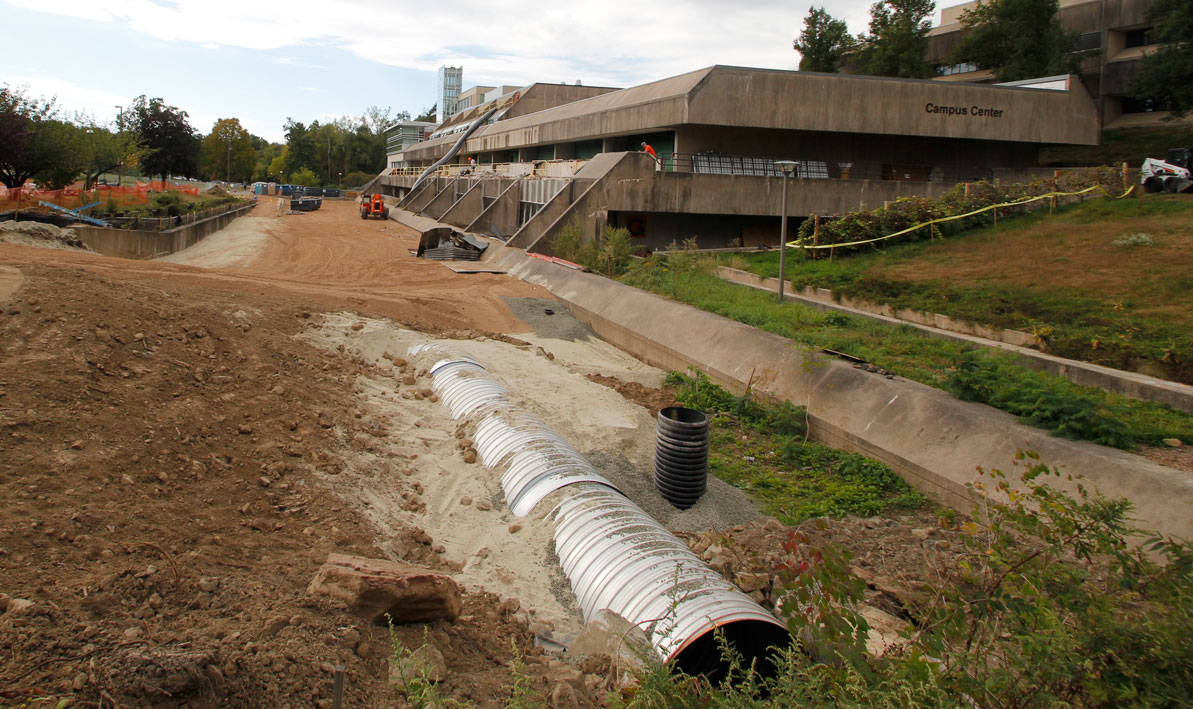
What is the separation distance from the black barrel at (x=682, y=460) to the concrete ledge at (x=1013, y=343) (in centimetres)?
549

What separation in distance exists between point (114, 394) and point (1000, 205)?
21.5m

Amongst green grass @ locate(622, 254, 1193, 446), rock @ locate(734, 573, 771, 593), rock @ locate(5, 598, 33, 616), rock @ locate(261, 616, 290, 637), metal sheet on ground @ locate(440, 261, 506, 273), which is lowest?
rock @ locate(734, 573, 771, 593)

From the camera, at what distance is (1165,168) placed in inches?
944

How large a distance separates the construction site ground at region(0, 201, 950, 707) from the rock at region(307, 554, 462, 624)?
0.11 metres

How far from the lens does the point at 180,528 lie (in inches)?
241

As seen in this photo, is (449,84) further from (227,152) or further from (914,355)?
(914,355)

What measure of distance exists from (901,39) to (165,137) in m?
55.6

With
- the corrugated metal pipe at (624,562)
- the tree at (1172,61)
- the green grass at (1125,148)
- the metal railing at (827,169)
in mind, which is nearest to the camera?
the corrugated metal pipe at (624,562)

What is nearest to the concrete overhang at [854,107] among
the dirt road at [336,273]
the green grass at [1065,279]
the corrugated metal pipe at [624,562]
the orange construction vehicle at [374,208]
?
the green grass at [1065,279]

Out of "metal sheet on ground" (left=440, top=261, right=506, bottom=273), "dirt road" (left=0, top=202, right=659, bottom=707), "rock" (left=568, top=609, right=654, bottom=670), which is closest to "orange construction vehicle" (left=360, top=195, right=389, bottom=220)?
Result: "metal sheet on ground" (left=440, top=261, right=506, bottom=273)

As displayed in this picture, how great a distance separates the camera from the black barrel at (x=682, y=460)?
369 inches

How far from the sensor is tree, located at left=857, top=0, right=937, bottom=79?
163 ft

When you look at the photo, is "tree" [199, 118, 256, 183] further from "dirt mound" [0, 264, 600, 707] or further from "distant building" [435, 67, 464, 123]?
"dirt mound" [0, 264, 600, 707]

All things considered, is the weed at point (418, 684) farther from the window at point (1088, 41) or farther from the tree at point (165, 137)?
the tree at point (165, 137)
